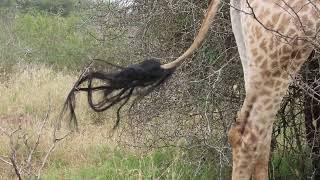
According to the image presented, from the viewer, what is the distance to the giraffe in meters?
2.81

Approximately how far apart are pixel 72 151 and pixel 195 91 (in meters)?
1.51

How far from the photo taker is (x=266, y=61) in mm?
2896

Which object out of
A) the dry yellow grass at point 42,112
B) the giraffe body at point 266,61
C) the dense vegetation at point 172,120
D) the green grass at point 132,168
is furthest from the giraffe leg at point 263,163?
the dry yellow grass at point 42,112

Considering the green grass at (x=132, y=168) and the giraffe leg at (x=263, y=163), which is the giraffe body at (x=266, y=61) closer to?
the giraffe leg at (x=263, y=163)

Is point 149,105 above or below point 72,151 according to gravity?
above

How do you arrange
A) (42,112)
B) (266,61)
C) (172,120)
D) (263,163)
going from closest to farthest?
(266,61) → (263,163) → (172,120) → (42,112)

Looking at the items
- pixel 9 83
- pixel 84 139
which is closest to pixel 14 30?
pixel 9 83

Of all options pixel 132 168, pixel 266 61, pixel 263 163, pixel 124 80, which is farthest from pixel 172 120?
pixel 266 61

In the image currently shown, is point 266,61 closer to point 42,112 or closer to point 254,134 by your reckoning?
point 254,134

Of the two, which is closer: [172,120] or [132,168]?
[132,168]

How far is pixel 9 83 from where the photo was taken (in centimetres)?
854

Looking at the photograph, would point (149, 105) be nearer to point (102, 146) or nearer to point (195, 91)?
point (195, 91)

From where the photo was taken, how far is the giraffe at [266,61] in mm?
2814

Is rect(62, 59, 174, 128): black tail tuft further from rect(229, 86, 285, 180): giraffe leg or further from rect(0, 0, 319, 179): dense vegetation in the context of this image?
rect(229, 86, 285, 180): giraffe leg
